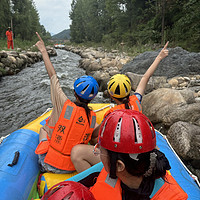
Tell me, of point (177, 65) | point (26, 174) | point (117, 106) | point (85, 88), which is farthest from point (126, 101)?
point (177, 65)

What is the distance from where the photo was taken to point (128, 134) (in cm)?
92

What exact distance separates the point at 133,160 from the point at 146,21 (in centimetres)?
2452

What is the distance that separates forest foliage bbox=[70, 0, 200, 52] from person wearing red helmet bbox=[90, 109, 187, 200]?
425 inches

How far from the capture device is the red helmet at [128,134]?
915 mm

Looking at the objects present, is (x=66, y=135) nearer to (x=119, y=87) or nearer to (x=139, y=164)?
(x=119, y=87)

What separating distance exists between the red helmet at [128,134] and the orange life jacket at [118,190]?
0.29 metres

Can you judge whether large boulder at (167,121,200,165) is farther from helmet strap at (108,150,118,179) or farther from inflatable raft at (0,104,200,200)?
helmet strap at (108,150,118,179)

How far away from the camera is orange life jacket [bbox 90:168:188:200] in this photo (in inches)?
39.4

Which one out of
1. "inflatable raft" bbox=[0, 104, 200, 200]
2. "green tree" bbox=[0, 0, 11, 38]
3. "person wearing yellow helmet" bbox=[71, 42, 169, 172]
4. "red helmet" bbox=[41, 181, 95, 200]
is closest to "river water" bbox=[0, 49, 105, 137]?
"inflatable raft" bbox=[0, 104, 200, 200]

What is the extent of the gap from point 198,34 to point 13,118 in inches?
417

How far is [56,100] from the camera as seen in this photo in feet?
7.07

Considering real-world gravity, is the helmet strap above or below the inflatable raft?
above

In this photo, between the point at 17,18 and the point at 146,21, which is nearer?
the point at 146,21

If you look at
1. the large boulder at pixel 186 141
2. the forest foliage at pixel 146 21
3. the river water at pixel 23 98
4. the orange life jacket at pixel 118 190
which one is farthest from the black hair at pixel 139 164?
the forest foliage at pixel 146 21
